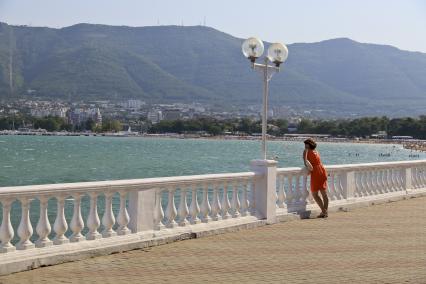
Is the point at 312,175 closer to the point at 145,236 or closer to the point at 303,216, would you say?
the point at 303,216

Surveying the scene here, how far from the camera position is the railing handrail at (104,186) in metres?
9.06

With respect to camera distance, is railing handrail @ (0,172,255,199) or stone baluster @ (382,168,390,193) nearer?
railing handrail @ (0,172,255,199)

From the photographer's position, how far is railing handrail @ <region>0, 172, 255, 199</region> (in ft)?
29.7

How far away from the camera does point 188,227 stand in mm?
11844

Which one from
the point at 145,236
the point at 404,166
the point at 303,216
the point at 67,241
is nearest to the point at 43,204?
the point at 67,241

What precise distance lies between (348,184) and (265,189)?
155 inches

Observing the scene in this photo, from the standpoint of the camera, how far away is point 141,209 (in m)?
10.8

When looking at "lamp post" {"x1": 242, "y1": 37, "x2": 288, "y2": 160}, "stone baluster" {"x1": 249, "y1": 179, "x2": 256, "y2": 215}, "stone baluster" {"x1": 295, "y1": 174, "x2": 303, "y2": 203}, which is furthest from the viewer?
"stone baluster" {"x1": 295, "y1": 174, "x2": 303, "y2": 203}

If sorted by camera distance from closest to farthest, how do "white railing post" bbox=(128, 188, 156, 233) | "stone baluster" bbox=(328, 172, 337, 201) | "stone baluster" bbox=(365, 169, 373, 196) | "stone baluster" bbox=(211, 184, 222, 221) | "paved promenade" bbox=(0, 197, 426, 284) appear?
"paved promenade" bbox=(0, 197, 426, 284) → "white railing post" bbox=(128, 188, 156, 233) → "stone baluster" bbox=(211, 184, 222, 221) → "stone baluster" bbox=(328, 172, 337, 201) → "stone baluster" bbox=(365, 169, 373, 196)

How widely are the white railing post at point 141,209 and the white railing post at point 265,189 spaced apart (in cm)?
315

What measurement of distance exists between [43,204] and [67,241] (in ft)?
2.05

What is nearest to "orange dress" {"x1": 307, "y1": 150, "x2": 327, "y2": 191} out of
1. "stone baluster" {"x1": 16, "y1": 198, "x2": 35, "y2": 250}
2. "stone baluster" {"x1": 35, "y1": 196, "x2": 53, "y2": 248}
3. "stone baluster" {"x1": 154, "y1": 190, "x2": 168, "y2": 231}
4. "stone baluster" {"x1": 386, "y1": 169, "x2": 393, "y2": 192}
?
"stone baluster" {"x1": 154, "y1": 190, "x2": 168, "y2": 231}

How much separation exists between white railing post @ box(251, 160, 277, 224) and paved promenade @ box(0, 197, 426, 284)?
36cm

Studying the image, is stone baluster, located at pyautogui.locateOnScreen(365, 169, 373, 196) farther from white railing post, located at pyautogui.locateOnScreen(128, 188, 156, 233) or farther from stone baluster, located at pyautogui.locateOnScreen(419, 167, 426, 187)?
white railing post, located at pyautogui.locateOnScreen(128, 188, 156, 233)
